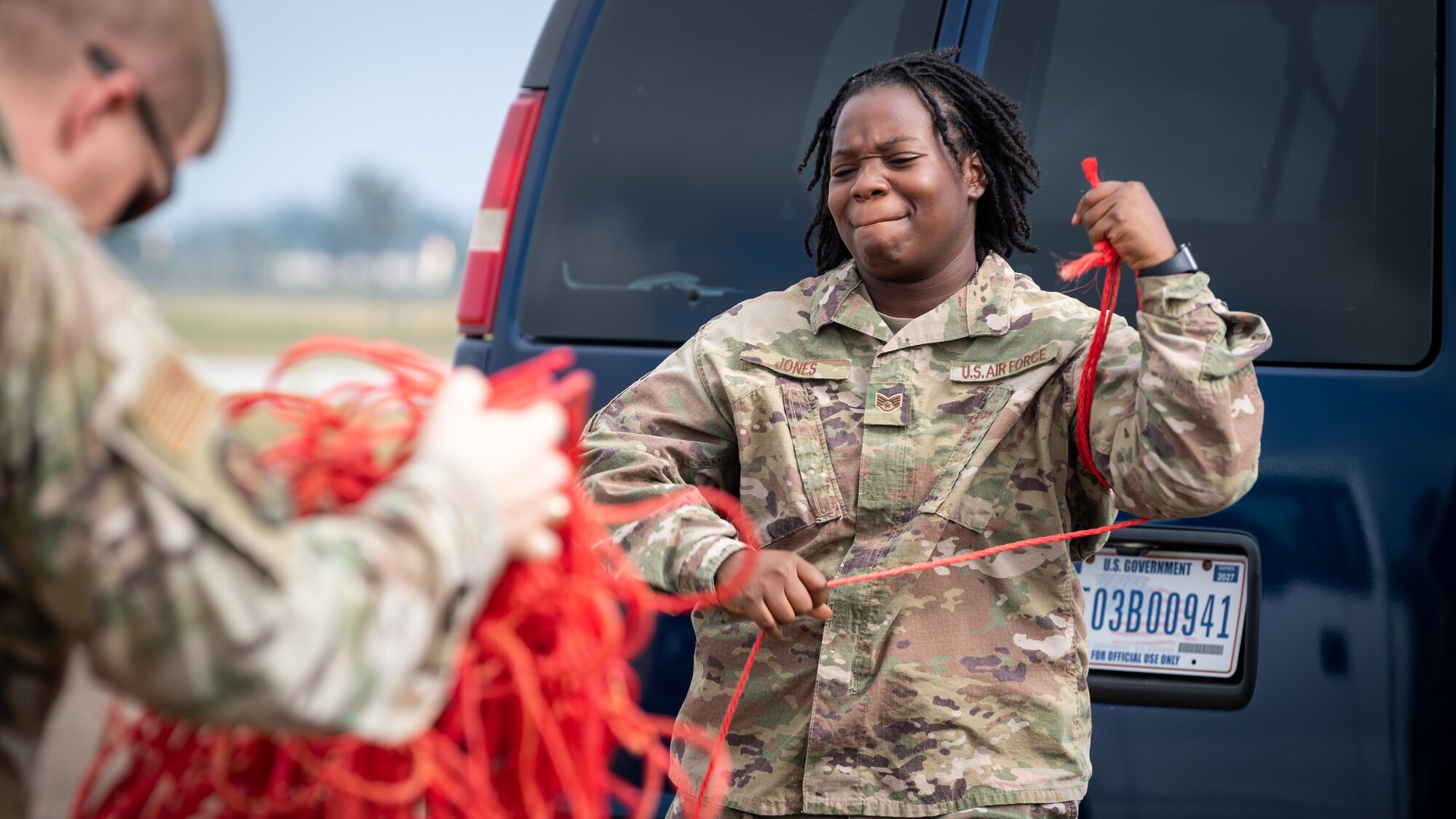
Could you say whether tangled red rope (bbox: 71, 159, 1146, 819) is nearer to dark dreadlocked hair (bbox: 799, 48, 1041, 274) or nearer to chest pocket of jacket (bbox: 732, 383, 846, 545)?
chest pocket of jacket (bbox: 732, 383, 846, 545)

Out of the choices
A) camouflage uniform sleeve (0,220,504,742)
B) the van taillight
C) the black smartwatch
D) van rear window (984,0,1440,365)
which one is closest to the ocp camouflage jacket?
the black smartwatch

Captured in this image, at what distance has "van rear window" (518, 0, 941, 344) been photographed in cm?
288

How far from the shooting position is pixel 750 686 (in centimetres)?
229

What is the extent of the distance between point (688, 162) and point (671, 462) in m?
0.92

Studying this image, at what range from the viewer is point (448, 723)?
147cm

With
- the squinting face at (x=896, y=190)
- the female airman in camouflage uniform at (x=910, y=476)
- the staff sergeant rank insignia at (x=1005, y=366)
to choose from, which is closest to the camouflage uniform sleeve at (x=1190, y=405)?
the female airman in camouflage uniform at (x=910, y=476)

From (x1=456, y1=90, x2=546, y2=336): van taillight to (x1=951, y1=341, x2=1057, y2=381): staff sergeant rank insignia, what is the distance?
1134 millimetres

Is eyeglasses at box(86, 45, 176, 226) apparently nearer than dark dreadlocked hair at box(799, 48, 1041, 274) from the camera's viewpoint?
Yes

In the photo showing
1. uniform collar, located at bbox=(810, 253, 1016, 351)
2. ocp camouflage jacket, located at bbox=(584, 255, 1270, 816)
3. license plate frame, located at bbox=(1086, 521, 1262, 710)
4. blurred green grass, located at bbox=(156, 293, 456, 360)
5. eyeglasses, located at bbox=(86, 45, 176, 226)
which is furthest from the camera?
blurred green grass, located at bbox=(156, 293, 456, 360)

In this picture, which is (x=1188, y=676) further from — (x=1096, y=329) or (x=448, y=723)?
(x=448, y=723)

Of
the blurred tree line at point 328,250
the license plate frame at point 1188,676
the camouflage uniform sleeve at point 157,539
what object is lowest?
the blurred tree line at point 328,250

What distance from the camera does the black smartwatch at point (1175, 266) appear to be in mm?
2004

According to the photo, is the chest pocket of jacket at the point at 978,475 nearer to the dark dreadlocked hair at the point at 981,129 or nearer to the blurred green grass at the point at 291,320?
the dark dreadlocked hair at the point at 981,129

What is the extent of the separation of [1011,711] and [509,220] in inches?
59.1
